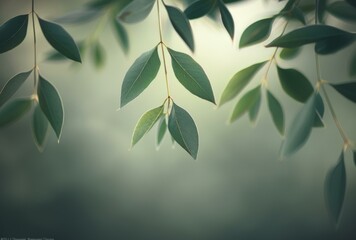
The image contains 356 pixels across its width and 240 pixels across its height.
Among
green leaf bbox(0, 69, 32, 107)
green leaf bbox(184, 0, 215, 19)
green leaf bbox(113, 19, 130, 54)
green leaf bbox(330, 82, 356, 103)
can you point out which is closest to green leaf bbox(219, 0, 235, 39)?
green leaf bbox(184, 0, 215, 19)

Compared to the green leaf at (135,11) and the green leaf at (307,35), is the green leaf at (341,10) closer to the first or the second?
the green leaf at (307,35)

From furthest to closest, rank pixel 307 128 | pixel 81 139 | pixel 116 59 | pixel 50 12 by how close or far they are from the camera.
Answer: pixel 81 139 < pixel 116 59 < pixel 50 12 < pixel 307 128

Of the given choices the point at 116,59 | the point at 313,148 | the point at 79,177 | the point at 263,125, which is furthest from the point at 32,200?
the point at 313,148

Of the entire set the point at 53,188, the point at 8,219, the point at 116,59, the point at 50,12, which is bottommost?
the point at 8,219

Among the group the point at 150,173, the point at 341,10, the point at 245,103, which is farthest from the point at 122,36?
the point at 150,173

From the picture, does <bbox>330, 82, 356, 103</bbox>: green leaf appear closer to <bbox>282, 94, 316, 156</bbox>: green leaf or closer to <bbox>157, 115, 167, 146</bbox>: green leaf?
<bbox>282, 94, 316, 156</bbox>: green leaf

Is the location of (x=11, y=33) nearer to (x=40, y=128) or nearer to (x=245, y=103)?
(x=40, y=128)

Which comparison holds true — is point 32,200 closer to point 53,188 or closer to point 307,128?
point 53,188
